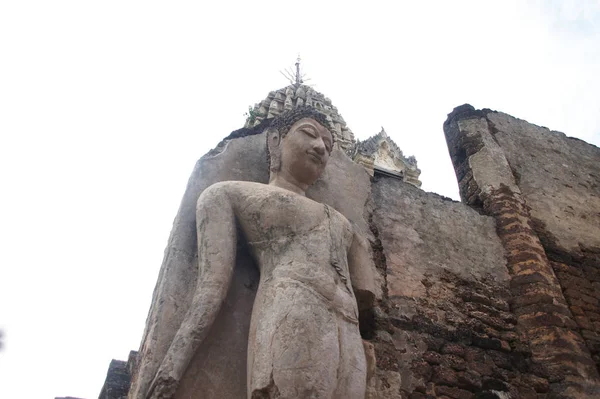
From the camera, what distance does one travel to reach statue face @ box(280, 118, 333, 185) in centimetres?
335

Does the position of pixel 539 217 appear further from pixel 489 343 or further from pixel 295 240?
pixel 295 240

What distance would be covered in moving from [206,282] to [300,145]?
1.16m

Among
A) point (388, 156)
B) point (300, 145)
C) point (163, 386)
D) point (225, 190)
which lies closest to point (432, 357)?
point (300, 145)

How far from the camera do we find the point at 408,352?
343 centimetres

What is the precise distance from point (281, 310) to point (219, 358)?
1.40 ft

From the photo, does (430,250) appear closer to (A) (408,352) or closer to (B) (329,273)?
(A) (408,352)

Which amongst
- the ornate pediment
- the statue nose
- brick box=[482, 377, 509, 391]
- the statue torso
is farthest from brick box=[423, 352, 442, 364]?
the ornate pediment

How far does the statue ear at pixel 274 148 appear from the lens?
345cm

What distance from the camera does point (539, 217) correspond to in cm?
492

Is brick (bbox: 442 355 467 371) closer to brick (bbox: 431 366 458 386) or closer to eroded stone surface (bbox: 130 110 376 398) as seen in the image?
brick (bbox: 431 366 458 386)

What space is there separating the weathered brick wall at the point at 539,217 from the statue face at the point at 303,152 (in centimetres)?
200

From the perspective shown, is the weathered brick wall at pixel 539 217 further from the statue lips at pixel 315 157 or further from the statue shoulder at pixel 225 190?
the statue shoulder at pixel 225 190

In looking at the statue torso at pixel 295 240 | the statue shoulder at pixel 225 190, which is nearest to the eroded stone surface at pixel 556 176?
the statue torso at pixel 295 240

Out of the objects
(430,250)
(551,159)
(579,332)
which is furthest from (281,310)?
(551,159)
